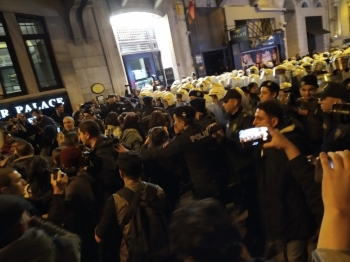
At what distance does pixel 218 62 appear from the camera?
19.4m

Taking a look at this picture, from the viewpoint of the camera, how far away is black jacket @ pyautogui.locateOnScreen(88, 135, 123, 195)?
3.07 metres

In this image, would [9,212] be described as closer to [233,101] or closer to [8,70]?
[233,101]

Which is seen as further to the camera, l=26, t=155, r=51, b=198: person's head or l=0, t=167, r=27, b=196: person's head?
l=26, t=155, r=51, b=198: person's head

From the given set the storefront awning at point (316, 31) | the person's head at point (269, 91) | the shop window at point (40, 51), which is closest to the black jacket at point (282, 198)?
the person's head at point (269, 91)

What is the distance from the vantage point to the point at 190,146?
9.98 feet

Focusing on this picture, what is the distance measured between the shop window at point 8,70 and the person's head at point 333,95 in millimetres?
10238

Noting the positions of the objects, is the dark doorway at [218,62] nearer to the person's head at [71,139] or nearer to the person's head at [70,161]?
the person's head at [71,139]

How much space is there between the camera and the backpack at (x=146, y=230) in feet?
7.27

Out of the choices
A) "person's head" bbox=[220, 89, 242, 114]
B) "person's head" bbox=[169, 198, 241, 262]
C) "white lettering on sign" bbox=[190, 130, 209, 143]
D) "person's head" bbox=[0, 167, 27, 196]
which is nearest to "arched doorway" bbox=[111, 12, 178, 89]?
"person's head" bbox=[220, 89, 242, 114]

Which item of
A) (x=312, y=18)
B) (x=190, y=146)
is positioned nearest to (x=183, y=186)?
(x=190, y=146)

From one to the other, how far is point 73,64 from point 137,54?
4370mm

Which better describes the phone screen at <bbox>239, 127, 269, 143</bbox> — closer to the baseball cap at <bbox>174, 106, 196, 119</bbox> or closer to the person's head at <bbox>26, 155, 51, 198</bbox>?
the baseball cap at <bbox>174, 106, 196, 119</bbox>

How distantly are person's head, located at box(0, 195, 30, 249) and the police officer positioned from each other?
9.80 ft

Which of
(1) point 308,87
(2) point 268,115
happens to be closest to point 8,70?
(1) point 308,87
